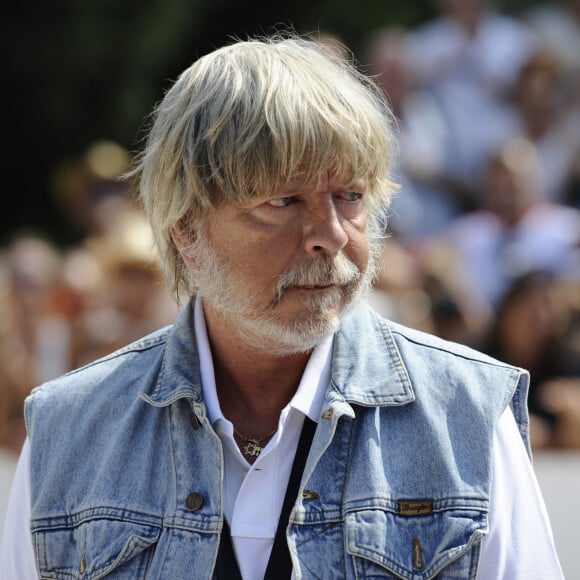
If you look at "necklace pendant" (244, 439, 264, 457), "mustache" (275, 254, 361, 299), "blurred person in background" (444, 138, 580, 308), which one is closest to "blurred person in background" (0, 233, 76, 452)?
"blurred person in background" (444, 138, 580, 308)

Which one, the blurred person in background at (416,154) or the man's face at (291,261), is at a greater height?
the blurred person in background at (416,154)

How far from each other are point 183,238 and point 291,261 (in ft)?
0.92

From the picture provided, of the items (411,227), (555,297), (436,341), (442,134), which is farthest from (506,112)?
(436,341)

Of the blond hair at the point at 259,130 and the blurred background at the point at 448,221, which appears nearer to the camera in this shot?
the blond hair at the point at 259,130

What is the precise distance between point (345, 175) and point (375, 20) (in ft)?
18.6

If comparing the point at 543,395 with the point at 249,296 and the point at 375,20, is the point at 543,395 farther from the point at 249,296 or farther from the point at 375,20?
the point at 375,20

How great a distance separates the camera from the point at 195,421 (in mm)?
1886

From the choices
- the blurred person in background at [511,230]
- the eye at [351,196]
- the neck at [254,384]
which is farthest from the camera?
the blurred person in background at [511,230]

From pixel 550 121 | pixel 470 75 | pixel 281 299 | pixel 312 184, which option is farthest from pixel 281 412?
pixel 470 75

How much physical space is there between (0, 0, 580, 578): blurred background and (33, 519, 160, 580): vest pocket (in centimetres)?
187

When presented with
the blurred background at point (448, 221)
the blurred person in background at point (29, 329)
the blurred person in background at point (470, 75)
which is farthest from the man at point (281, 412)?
the blurred person in background at point (470, 75)

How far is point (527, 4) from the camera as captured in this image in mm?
6367

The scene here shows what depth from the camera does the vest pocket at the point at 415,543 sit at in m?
1.73

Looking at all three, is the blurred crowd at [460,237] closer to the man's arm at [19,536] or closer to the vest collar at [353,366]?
the vest collar at [353,366]
